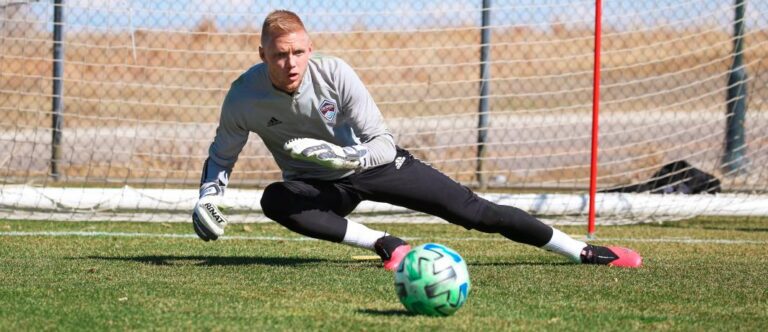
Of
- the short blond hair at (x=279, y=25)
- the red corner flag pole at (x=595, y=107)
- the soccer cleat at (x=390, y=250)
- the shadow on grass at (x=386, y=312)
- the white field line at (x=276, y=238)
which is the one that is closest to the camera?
the shadow on grass at (x=386, y=312)

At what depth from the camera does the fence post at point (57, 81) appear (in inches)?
401

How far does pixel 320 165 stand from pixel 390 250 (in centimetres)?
74

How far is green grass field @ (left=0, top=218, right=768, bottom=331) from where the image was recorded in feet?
14.9

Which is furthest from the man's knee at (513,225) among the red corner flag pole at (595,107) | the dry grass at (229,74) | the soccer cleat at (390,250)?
the dry grass at (229,74)

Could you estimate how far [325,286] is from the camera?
556cm

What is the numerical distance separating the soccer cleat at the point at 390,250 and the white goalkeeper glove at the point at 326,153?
0.70 meters

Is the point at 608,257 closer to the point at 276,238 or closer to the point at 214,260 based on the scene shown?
the point at 214,260

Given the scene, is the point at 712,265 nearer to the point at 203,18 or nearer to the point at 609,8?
the point at 609,8

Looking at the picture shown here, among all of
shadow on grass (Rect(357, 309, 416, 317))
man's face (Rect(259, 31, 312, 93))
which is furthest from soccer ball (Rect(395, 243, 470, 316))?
man's face (Rect(259, 31, 312, 93))

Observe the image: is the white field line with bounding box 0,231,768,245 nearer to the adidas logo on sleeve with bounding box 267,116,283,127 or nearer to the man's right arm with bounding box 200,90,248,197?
the man's right arm with bounding box 200,90,248,197

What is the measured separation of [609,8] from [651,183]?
1.65 m

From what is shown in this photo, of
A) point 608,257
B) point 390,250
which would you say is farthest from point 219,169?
point 608,257

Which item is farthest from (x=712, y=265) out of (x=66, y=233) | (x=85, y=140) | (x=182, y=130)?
(x=182, y=130)

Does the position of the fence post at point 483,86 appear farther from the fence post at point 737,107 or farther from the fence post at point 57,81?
the fence post at point 57,81
